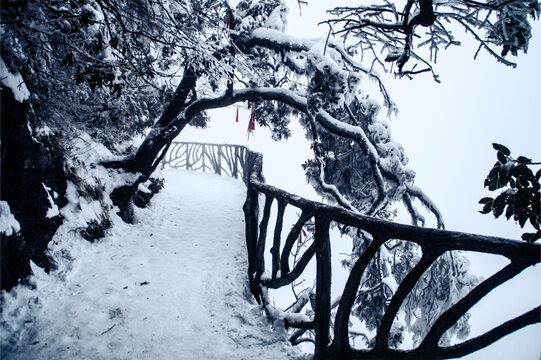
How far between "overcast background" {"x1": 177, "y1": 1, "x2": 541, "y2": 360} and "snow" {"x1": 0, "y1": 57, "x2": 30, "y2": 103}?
4014 centimetres

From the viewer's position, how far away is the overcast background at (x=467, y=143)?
173 feet

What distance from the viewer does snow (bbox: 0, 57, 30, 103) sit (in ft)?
8.14

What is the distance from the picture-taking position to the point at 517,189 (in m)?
1.50

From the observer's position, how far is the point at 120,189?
5527 mm

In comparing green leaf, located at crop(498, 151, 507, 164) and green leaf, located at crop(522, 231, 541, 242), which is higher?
green leaf, located at crop(498, 151, 507, 164)

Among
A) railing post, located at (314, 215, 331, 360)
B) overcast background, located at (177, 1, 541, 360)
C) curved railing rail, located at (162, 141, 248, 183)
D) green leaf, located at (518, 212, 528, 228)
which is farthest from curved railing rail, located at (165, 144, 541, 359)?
overcast background, located at (177, 1, 541, 360)

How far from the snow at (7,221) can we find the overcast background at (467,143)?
40.6 m

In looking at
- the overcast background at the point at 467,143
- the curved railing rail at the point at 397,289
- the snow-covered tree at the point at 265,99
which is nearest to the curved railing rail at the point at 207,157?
the snow-covered tree at the point at 265,99

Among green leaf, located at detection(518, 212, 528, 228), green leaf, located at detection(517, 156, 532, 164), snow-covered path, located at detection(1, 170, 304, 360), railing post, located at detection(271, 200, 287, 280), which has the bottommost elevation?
snow-covered path, located at detection(1, 170, 304, 360)

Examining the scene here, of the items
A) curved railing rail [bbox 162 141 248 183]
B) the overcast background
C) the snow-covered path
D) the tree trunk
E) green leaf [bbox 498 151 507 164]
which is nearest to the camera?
green leaf [bbox 498 151 507 164]

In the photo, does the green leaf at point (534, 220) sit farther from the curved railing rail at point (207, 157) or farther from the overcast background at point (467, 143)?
the overcast background at point (467, 143)

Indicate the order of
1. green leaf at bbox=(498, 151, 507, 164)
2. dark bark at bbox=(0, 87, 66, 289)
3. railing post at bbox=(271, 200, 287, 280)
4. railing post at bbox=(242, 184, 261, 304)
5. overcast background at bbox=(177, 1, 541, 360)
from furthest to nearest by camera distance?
1. overcast background at bbox=(177, 1, 541, 360)
2. railing post at bbox=(242, 184, 261, 304)
3. railing post at bbox=(271, 200, 287, 280)
4. dark bark at bbox=(0, 87, 66, 289)
5. green leaf at bbox=(498, 151, 507, 164)

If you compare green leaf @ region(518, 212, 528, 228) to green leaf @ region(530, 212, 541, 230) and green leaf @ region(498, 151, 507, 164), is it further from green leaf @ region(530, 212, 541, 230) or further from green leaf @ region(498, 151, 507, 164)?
green leaf @ region(498, 151, 507, 164)

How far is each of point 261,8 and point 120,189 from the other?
4.96m
